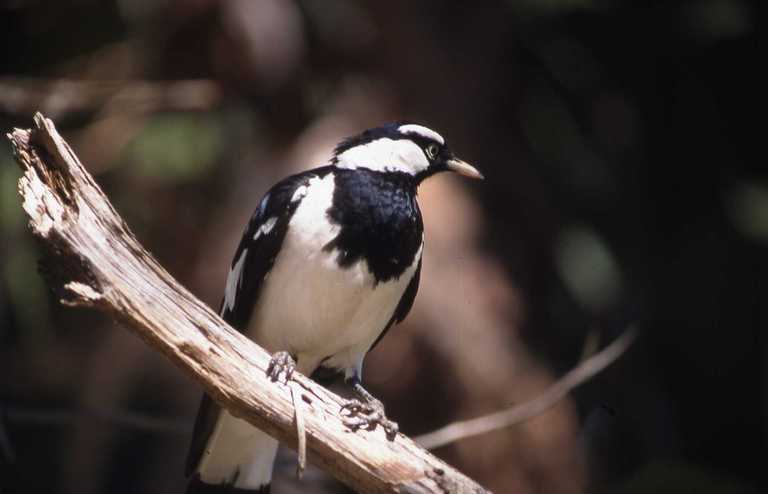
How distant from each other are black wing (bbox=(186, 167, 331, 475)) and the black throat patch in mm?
132

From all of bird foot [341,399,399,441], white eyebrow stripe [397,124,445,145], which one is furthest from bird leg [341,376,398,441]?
white eyebrow stripe [397,124,445,145]

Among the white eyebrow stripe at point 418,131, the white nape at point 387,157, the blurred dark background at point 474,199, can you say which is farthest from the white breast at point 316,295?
the blurred dark background at point 474,199

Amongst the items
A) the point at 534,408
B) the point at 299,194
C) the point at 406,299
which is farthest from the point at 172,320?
the point at 534,408

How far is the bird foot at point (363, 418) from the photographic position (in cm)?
262

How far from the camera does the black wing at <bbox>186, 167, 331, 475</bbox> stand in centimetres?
321

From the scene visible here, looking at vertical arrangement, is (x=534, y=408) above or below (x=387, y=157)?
below

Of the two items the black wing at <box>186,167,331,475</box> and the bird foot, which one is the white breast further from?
the bird foot

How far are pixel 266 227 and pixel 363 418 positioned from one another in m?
0.83

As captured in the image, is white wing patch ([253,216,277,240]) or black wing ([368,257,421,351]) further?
black wing ([368,257,421,351])

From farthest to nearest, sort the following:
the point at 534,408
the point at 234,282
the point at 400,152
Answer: the point at 534,408 < the point at 400,152 < the point at 234,282

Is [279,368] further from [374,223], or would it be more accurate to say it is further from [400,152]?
[400,152]

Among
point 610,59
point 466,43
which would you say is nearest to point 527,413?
point 466,43

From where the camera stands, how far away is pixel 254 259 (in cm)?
325

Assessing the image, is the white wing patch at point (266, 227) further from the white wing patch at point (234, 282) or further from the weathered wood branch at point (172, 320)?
the weathered wood branch at point (172, 320)
